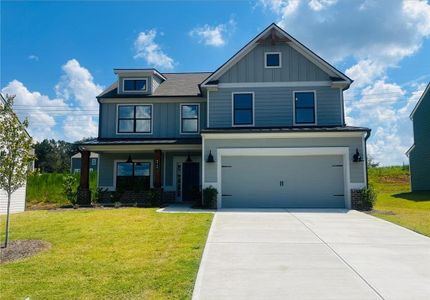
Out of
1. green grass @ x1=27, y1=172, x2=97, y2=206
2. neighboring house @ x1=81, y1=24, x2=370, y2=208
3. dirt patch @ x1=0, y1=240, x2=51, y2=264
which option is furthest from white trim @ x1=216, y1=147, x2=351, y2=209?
green grass @ x1=27, y1=172, x2=97, y2=206

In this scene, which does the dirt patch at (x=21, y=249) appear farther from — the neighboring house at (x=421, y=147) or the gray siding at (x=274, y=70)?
the neighboring house at (x=421, y=147)

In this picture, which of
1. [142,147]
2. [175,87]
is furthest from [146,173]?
[175,87]

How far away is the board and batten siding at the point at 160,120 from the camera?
18938 mm

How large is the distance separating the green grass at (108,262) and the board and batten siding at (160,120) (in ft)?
30.0

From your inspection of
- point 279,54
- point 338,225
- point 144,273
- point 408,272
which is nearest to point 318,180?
point 338,225

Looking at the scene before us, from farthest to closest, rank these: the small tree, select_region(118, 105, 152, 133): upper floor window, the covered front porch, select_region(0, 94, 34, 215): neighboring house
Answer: select_region(118, 105, 152, 133): upper floor window
the covered front porch
select_region(0, 94, 34, 215): neighboring house
the small tree

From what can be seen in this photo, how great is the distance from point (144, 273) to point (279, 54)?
14.2 metres

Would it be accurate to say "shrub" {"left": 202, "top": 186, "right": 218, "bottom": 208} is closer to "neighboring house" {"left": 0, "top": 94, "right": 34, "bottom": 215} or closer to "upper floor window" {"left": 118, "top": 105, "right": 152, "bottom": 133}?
"upper floor window" {"left": 118, "top": 105, "right": 152, "bottom": 133}

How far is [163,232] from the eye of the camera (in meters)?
8.88

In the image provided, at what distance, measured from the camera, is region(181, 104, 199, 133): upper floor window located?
18.9 m

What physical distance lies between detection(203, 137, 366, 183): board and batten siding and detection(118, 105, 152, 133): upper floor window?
17.5 ft

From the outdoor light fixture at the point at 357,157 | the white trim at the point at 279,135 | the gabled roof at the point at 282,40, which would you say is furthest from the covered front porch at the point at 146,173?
the outdoor light fixture at the point at 357,157

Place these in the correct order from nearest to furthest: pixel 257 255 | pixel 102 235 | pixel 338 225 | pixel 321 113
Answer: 1. pixel 257 255
2. pixel 102 235
3. pixel 338 225
4. pixel 321 113

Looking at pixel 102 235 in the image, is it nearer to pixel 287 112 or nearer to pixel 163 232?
pixel 163 232
